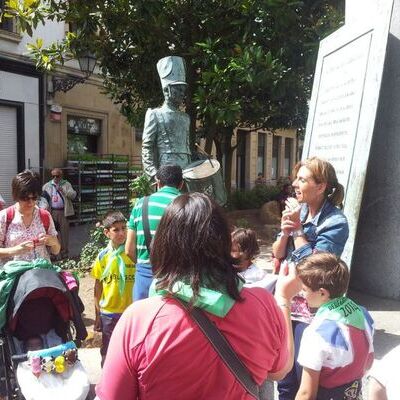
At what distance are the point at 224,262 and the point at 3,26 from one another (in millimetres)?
13252

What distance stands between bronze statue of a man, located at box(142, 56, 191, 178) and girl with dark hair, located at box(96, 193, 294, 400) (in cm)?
342

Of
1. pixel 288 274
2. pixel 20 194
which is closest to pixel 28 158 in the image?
pixel 20 194

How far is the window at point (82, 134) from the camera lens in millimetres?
15305

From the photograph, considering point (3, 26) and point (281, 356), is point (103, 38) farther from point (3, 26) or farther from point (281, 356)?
point (281, 356)

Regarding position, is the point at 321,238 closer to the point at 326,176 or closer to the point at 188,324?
the point at 326,176

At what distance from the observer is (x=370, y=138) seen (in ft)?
13.4

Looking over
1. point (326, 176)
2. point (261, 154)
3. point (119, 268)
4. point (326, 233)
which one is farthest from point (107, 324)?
point (261, 154)

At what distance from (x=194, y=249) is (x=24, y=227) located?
2447mm

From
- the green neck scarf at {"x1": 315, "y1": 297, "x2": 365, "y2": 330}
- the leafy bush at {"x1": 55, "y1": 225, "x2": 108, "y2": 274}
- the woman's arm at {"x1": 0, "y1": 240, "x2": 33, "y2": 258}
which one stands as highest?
the green neck scarf at {"x1": 315, "y1": 297, "x2": 365, "y2": 330}

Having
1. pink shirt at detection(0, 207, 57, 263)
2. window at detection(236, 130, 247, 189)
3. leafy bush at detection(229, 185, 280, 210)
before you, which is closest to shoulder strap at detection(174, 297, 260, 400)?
pink shirt at detection(0, 207, 57, 263)

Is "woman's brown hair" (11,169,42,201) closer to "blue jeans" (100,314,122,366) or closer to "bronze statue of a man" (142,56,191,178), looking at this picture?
"blue jeans" (100,314,122,366)

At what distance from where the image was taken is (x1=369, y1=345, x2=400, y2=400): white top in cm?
A: 158

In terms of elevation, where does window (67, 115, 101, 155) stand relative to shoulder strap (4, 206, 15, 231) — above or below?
above

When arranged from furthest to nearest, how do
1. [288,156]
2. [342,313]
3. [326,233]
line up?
[288,156], [326,233], [342,313]
